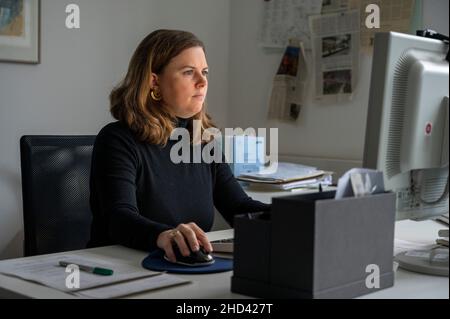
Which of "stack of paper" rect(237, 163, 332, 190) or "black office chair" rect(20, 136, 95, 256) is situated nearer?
"black office chair" rect(20, 136, 95, 256)

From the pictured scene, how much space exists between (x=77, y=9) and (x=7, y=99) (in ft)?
1.53

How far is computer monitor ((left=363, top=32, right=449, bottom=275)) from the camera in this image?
115 centimetres

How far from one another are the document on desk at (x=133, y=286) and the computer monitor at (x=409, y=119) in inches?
15.9

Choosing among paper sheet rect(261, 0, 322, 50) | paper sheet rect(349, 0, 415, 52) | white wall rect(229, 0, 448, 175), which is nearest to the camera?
paper sheet rect(349, 0, 415, 52)

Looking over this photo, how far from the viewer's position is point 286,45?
2.93m

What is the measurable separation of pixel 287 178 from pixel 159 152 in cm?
76

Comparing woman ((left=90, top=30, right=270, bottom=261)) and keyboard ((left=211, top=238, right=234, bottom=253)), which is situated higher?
woman ((left=90, top=30, right=270, bottom=261))

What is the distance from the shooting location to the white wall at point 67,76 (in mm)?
2432

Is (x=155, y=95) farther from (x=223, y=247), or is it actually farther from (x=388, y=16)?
(x=388, y=16)

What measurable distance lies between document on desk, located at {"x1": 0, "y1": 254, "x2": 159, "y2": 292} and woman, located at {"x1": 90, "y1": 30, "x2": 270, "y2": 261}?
0.86 feet

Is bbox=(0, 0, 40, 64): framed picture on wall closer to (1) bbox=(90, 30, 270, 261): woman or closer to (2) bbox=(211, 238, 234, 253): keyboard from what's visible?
(1) bbox=(90, 30, 270, 261): woman

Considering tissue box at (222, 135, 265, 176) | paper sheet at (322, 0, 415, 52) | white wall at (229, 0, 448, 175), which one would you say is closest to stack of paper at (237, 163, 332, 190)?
tissue box at (222, 135, 265, 176)
